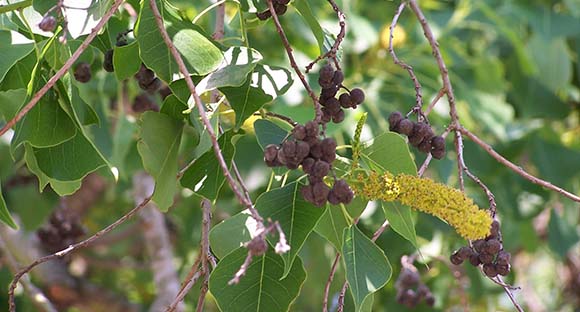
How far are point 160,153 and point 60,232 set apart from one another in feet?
4.67

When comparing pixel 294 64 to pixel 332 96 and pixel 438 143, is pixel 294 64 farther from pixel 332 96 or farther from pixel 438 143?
pixel 438 143

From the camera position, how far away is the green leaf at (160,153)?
1.16m

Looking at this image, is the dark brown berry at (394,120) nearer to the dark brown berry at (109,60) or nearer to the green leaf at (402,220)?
the green leaf at (402,220)

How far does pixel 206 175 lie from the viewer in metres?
1.16

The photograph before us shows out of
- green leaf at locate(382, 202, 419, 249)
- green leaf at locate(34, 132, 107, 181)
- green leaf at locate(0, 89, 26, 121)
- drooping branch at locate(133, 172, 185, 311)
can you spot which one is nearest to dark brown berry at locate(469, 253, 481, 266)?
green leaf at locate(382, 202, 419, 249)

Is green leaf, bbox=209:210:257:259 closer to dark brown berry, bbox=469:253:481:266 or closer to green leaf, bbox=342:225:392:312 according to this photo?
green leaf, bbox=342:225:392:312

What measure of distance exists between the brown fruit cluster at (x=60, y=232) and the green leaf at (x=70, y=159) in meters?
1.27

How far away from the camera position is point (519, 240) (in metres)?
3.02

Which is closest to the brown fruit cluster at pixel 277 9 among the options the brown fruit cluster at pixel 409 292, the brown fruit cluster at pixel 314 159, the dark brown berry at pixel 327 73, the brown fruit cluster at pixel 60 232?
the dark brown berry at pixel 327 73

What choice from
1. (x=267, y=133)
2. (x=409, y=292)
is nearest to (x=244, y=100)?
(x=267, y=133)

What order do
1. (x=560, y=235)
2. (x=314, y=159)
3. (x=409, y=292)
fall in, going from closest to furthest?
1. (x=314, y=159)
2. (x=409, y=292)
3. (x=560, y=235)

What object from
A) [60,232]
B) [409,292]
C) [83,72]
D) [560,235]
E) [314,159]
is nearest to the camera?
[314,159]

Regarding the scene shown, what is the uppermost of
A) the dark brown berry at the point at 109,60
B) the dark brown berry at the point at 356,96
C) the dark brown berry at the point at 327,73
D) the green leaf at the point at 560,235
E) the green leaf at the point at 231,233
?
the dark brown berry at the point at 327,73

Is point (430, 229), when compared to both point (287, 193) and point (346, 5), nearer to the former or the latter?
point (346, 5)
